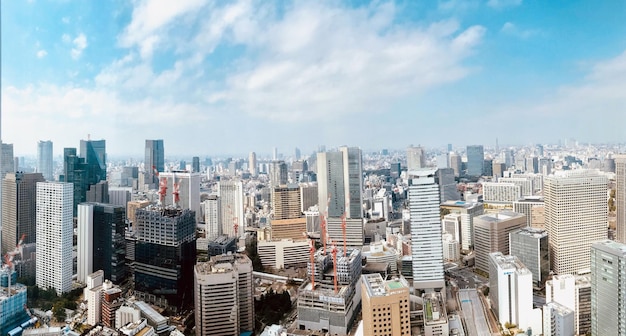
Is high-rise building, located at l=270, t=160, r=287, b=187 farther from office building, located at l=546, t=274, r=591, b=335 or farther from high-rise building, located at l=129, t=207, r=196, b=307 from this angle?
office building, located at l=546, t=274, r=591, b=335

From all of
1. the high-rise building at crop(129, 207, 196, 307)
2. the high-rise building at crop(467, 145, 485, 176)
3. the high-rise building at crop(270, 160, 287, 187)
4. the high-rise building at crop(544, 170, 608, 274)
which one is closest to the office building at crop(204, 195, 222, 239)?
the high-rise building at crop(270, 160, 287, 187)

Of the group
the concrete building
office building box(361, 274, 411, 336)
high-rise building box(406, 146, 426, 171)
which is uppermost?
high-rise building box(406, 146, 426, 171)

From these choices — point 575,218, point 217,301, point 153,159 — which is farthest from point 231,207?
point 575,218

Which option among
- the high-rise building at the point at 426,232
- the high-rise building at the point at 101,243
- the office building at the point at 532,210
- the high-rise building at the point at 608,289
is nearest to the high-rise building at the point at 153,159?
the high-rise building at the point at 101,243

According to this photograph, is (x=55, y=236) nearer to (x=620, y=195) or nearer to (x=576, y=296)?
(x=576, y=296)

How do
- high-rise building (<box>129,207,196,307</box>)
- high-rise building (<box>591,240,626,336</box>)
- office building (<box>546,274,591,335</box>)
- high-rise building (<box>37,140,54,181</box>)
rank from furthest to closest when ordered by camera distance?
high-rise building (<box>37,140,54,181</box>) → high-rise building (<box>129,207,196,307</box>) → office building (<box>546,274,591,335</box>) → high-rise building (<box>591,240,626,336</box>)

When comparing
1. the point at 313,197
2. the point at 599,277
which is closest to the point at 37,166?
the point at 313,197

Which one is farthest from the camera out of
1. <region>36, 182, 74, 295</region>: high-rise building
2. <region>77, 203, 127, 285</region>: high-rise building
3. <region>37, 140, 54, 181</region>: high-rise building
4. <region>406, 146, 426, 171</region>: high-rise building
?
<region>406, 146, 426, 171</region>: high-rise building

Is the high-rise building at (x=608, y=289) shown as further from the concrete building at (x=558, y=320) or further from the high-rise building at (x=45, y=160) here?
the high-rise building at (x=45, y=160)
